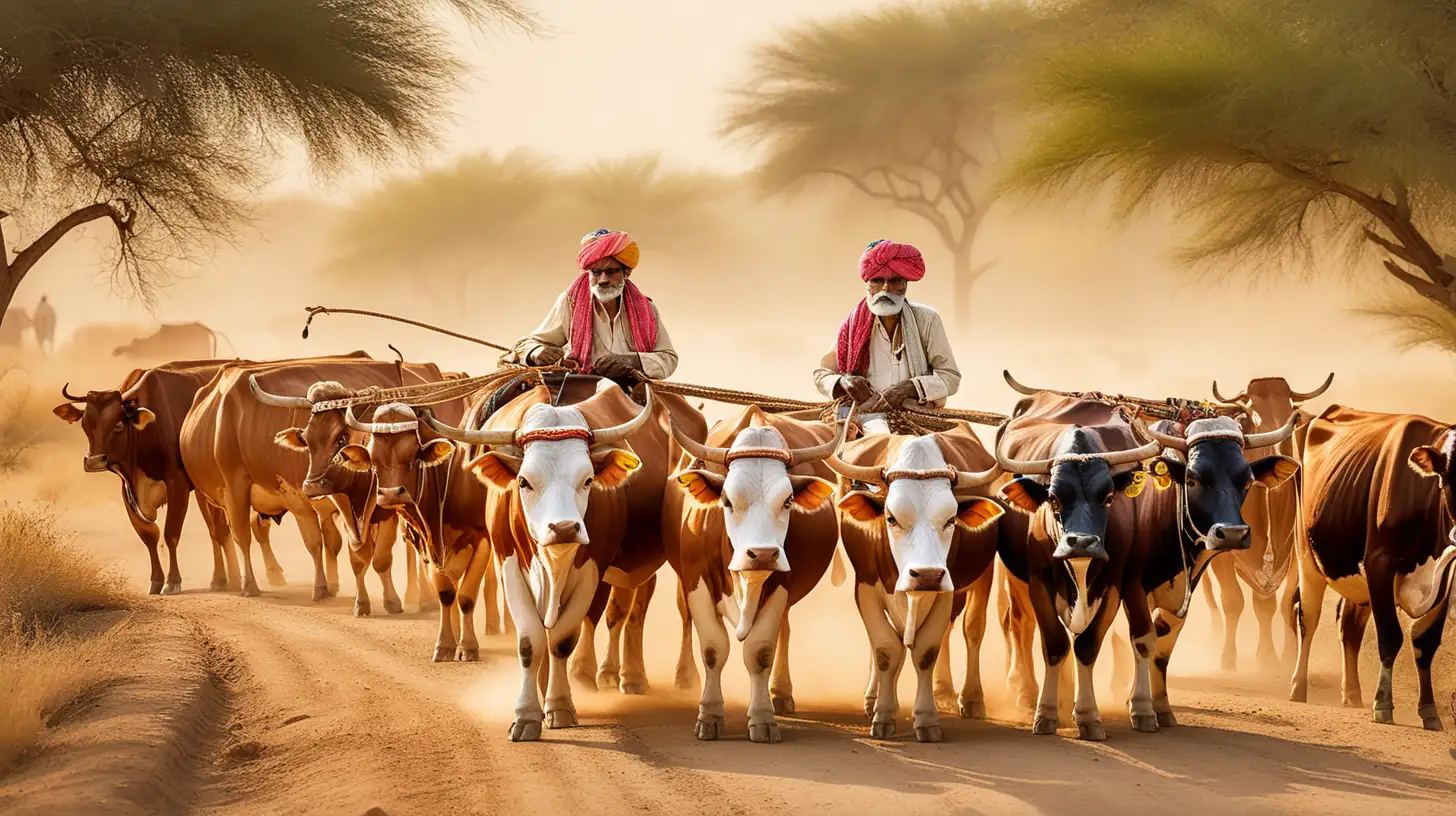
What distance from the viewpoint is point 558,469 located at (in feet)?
27.9

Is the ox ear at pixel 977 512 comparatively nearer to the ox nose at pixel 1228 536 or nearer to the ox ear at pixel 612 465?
the ox nose at pixel 1228 536

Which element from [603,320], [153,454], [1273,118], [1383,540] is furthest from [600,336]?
[1273,118]

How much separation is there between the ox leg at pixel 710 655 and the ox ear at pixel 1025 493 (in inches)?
65.6

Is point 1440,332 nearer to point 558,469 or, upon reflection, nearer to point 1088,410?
point 1088,410

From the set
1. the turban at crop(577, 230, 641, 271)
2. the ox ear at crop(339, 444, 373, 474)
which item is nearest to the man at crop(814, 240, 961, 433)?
the turban at crop(577, 230, 641, 271)

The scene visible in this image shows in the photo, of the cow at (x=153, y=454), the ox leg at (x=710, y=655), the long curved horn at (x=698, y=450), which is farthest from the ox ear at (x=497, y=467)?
the cow at (x=153, y=454)

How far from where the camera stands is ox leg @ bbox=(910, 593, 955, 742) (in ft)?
28.1

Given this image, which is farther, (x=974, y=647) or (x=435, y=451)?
(x=435, y=451)

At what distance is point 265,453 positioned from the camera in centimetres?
1470

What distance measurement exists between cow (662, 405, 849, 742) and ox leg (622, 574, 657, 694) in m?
1.60

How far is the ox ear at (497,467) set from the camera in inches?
346

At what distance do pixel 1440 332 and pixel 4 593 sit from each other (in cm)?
2030

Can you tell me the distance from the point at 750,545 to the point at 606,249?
302 centimetres

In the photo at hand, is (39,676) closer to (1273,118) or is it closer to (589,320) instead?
(589,320)
